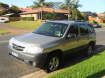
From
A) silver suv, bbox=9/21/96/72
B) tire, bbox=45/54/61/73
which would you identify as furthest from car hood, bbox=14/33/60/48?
tire, bbox=45/54/61/73

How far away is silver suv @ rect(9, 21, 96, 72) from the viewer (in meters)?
6.44

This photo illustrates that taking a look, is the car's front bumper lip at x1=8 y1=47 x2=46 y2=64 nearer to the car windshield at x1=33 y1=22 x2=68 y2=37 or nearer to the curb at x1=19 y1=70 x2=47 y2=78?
the curb at x1=19 y1=70 x2=47 y2=78

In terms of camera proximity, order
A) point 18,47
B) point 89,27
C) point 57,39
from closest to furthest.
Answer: point 18,47 < point 57,39 < point 89,27

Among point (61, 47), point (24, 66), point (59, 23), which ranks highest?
point (59, 23)

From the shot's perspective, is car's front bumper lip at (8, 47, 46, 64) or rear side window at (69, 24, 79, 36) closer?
car's front bumper lip at (8, 47, 46, 64)

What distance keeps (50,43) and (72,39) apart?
143 cm

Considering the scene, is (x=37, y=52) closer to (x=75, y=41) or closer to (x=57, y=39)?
(x=57, y=39)

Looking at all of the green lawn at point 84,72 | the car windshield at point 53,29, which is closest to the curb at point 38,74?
the green lawn at point 84,72

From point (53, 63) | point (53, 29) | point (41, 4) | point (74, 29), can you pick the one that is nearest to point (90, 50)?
point (74, 29)

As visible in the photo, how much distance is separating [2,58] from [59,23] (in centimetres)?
276

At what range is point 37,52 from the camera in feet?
20.8

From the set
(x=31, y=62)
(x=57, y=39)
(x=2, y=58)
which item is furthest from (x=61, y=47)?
(x=2, y=58)

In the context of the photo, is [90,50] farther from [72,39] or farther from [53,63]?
[53,63]

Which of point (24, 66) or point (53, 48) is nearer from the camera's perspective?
point (53, 48)
